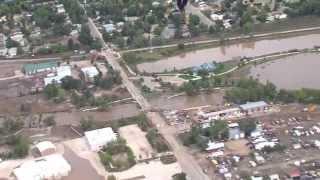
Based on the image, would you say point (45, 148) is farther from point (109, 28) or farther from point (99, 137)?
point (109, 28)

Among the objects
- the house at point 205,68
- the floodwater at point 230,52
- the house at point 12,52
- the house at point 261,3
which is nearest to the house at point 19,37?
the house at point 12,52

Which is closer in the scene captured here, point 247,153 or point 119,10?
point 247,153

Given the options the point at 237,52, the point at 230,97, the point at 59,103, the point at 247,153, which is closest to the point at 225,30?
the point at 237,52

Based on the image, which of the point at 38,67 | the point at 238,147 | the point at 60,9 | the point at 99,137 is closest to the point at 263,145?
the point at 238,147

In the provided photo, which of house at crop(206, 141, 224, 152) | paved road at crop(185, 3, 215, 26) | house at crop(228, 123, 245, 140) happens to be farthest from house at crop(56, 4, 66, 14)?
house at crop(206, 141, 224, 152)

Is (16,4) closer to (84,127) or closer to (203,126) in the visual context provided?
(84,127)
